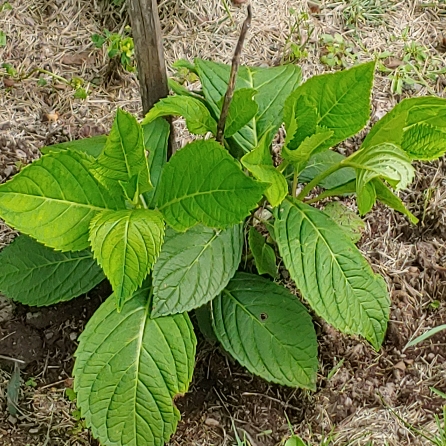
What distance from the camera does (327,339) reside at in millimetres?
1830

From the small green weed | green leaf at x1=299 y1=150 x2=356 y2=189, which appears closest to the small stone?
green leaf at x1=299 y1=150 x2=356 y2=189

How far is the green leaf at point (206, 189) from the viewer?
1344 mm

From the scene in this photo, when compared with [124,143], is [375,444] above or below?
below

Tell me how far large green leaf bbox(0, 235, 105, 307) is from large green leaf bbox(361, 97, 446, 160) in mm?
749

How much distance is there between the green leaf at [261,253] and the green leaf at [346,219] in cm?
20

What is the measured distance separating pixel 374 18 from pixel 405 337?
3.70 ft

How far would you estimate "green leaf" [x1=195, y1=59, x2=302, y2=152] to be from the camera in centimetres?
165

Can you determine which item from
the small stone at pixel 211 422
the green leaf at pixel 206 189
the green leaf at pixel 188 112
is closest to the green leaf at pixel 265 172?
the green leaf at pixel 206 189

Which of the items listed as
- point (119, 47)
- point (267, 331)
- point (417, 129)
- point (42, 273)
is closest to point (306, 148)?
point (417, 129)

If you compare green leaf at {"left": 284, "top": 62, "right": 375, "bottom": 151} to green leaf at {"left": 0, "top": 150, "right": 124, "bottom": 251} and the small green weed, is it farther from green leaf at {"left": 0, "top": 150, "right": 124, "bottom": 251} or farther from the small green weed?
the small green weed

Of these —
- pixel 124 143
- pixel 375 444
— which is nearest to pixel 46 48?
pixel 124 143

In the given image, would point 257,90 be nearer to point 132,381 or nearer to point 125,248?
point 125,248

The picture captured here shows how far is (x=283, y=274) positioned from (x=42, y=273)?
0.65 metres

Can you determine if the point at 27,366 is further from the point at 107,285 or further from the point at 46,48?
the point at 46,48
